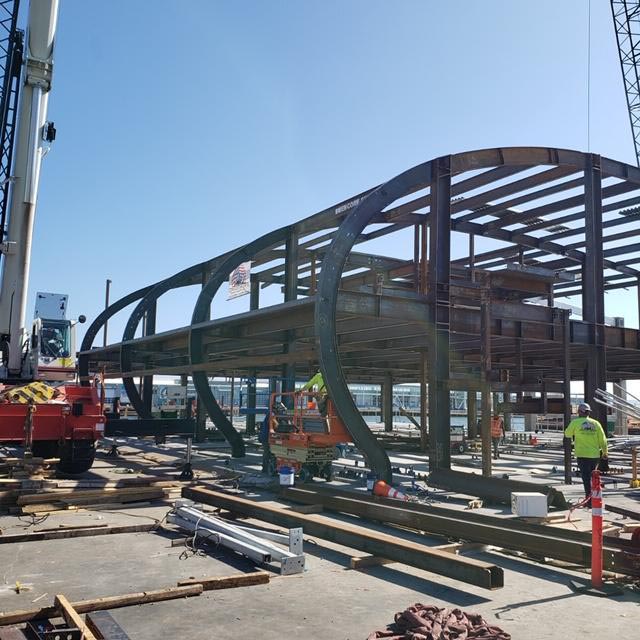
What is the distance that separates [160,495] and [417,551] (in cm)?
604

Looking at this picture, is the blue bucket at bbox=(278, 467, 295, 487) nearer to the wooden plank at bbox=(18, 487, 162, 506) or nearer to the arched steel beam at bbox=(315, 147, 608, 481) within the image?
the arched steel beam at bbox=(315, 147, 608, 481)

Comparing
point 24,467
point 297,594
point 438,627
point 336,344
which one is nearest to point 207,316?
point 336,344

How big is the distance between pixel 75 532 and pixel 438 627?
5.54 m

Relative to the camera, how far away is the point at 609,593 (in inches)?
238

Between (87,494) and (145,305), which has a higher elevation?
(145,305)

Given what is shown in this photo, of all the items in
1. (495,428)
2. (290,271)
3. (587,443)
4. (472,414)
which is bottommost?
(495,428)

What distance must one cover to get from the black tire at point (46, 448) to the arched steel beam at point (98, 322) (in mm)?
13792

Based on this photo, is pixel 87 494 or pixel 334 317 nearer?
pixel 87 494

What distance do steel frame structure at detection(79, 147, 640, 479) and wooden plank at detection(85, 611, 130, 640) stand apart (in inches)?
314

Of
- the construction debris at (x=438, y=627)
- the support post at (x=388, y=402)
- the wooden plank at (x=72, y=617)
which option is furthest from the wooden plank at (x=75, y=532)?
the support post at (x=388, y=402)

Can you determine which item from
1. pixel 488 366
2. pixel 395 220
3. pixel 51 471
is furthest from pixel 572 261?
pixel 51 471

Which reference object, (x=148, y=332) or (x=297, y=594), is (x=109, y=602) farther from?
(x=148, y=332)

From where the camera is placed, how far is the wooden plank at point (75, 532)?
793 cm

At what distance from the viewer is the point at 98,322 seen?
29.7m
